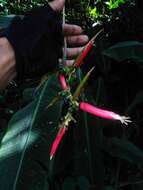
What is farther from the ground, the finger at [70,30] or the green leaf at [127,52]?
the finger at [70,30]

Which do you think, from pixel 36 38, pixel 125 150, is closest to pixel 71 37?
pixel 36 38

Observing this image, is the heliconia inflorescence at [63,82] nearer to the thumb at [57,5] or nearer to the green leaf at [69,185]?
the thumb at [57,5]

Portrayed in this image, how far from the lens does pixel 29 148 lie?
5.60 ft

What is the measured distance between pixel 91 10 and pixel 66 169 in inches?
87.4

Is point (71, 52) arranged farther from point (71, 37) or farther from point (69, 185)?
point (69, 185)

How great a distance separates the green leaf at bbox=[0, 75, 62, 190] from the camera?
5.28 ft

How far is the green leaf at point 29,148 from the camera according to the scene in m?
1.61

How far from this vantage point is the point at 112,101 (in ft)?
10.5

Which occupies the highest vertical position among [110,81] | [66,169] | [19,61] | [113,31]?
[19,61]

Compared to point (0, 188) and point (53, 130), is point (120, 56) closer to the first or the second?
point (53, 130)

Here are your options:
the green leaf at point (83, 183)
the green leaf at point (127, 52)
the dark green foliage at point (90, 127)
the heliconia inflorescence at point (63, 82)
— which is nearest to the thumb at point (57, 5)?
the dark green foliage at point (90, 127)

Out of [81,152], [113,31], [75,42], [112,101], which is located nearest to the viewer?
[75,42]

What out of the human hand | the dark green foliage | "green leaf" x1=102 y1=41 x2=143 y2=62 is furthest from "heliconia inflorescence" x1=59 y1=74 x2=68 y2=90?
"green leaf" x1=102 y1=41 x2=143 y2=62

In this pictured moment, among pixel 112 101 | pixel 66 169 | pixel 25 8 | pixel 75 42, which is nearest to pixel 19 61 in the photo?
pixel 75 42
